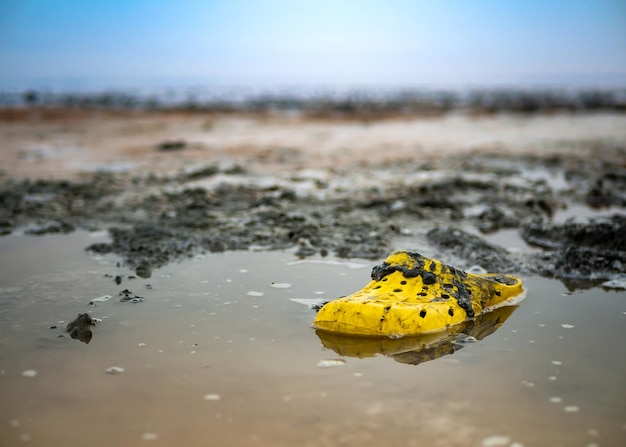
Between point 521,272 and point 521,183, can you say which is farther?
point 521,183

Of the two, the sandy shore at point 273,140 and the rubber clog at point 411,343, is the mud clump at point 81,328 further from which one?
the sandy shore at point 273,140

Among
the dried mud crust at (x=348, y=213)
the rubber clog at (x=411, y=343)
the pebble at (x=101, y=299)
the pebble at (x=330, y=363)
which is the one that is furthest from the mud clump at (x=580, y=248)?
the pebble at (x=101, y=299)

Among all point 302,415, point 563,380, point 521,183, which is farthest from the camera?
point 521,183

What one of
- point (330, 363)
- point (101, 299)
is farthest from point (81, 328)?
point (330, 363)

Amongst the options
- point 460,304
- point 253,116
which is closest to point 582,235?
point 460,304

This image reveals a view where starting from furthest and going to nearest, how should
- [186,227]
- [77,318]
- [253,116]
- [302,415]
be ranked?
[253,116]
[186,227]
[77,318]
[302,415]

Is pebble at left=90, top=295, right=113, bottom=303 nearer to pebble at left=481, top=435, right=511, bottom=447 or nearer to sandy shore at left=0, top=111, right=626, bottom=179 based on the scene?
pebble at left=481, top=435, right=511, bottom=447

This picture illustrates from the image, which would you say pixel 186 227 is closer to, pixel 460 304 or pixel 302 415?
pixel 460 304
